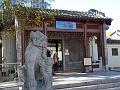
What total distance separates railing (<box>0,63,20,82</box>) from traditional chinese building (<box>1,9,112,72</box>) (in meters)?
1.86

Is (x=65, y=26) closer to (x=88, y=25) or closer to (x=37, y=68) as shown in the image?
(x=88, y=25)

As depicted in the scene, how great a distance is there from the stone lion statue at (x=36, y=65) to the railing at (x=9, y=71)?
498 centimetres

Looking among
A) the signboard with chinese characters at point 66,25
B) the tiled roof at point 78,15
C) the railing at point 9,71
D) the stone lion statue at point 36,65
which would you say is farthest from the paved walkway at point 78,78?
the tiled roof at point 78,15

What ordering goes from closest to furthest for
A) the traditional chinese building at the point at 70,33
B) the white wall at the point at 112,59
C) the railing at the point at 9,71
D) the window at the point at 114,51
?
the railing at the point at 9,71
the traditional chinese building at the point at 70,33
the white wall at the point at 112,59
the window at the point at 114,51

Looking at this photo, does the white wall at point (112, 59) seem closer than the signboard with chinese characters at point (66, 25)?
No

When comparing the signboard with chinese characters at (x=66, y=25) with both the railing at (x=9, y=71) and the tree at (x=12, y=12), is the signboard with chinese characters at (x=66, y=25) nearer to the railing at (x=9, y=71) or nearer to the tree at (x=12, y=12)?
the tree at (x=12, y=12)

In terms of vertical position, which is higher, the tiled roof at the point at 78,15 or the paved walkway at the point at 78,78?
the tiled roof at the point at 78,15

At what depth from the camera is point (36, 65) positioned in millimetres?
6758

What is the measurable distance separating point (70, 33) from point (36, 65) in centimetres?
1273

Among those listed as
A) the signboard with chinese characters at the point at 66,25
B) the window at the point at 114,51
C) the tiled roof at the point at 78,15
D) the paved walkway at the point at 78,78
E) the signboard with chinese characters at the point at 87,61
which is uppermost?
the tiled roof at the point at 78,15

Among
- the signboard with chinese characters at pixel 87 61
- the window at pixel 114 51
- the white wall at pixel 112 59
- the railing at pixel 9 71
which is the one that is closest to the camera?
the railing at pixel 9 71

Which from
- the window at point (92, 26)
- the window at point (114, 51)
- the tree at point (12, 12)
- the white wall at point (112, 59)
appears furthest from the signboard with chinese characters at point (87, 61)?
the window at point (114, 51)

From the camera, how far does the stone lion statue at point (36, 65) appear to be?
260 inches

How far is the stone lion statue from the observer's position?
6.61 metres
